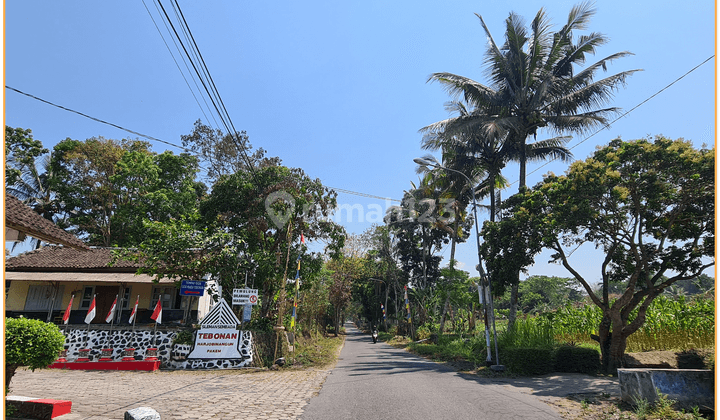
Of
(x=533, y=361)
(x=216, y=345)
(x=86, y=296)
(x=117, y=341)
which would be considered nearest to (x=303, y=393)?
(x=216, y=345)

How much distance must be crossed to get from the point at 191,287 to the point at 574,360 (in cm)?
1397

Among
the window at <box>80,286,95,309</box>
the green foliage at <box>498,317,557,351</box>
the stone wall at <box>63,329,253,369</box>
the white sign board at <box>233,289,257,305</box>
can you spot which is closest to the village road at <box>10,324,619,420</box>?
the stone wall at <box>63,329,253,369</box>

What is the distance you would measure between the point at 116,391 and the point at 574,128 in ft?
68.5

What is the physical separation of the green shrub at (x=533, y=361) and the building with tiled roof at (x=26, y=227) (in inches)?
521

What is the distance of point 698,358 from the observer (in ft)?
40.3

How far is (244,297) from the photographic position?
14.8 meters

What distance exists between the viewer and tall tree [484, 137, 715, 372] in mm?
11648

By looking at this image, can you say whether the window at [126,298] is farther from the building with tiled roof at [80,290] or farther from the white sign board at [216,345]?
the white sign board at [216,345]

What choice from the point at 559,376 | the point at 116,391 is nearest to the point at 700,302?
the point at 559,376

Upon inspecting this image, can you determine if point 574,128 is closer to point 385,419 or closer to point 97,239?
point 385,419

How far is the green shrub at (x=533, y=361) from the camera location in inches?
520

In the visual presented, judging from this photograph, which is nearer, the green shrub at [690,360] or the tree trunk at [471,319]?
the green shrub at [690,360]

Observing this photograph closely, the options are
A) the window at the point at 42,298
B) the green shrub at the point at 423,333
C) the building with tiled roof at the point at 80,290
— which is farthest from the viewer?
the green shrub at the point at 423,333

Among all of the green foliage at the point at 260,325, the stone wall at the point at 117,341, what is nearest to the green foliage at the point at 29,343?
the stone wall at the point at 117,341
